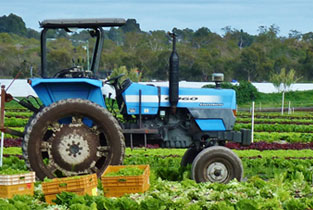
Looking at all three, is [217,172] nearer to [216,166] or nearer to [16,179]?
[216,166]

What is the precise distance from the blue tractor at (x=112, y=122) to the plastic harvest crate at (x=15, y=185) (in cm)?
49

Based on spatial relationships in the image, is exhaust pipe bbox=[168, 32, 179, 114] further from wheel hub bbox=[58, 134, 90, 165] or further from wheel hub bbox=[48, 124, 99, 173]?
wheel hub bbox=[58, 134, 90, 165]

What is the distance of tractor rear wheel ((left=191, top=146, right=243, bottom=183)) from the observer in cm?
920

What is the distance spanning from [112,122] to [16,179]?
1643 millimetres

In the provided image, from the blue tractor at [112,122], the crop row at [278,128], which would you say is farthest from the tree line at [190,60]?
the blue tractor at [112,122]

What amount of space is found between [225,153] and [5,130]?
11.3 feet

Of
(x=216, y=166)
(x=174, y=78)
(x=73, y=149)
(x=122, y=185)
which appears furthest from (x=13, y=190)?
(x=216, y=166)

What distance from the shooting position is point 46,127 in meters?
8.62

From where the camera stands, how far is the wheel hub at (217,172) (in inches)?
365

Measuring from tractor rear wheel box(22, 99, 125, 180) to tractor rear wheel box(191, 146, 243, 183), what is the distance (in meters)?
1.28

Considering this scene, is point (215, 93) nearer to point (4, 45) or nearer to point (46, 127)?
point (46, 127)

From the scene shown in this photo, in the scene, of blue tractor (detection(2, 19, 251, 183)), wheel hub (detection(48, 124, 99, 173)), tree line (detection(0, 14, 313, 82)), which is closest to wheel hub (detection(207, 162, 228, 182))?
blue tractor (detection(2, 19, 251, 183))

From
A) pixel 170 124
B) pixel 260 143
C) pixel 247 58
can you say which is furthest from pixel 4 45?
pixel 170 124

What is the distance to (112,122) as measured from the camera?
8.75 metres
